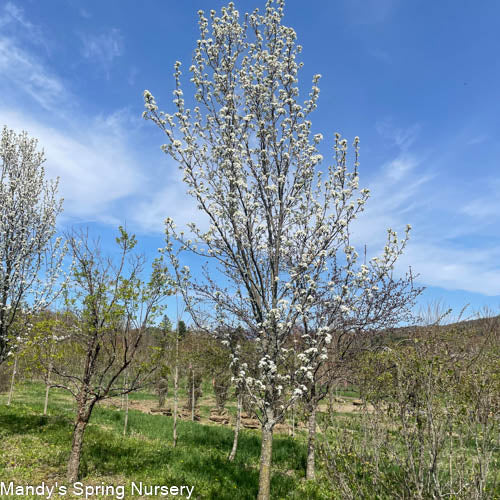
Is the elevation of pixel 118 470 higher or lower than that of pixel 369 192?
lower

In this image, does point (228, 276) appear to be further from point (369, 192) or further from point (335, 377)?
point (335, 377)

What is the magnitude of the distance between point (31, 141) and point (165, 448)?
445 inches

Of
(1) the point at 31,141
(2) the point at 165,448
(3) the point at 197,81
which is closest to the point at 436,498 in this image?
(3) the point at 197,81

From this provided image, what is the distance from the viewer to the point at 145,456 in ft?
33.7

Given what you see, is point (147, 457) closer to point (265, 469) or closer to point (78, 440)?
point (78, 440)

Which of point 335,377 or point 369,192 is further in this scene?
point 335,377

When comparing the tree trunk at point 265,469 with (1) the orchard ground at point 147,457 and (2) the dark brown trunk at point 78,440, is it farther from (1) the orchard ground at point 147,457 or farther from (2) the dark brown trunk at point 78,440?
(2) the dark brown trunk at point 78,440

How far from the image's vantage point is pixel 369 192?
265 inches

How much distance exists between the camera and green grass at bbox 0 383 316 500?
8.41 m

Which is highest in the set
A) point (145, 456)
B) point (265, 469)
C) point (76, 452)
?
point (265, 469)

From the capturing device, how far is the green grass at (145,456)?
27.6 ft

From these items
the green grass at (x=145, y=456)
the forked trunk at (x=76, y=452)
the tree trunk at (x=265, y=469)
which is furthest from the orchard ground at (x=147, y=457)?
the tree trunk at (x=265, y=469)

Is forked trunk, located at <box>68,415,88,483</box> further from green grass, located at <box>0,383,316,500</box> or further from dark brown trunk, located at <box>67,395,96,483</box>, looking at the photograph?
green grass, located at <box>0,383,316,500</box>

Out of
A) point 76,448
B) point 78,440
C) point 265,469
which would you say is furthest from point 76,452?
point 265,469
